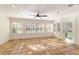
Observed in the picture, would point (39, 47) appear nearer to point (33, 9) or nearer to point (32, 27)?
point (32, 27)

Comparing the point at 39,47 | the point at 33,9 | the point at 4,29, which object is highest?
the point at 33,9

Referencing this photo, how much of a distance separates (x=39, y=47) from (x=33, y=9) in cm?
68

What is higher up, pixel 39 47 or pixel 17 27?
pixel 17 27

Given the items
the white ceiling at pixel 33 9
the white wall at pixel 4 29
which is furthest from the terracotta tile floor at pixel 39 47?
the white ceiling at pixel 33 9

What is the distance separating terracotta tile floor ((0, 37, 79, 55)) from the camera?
6.02 feet

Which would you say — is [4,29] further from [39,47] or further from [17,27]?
[39,47]

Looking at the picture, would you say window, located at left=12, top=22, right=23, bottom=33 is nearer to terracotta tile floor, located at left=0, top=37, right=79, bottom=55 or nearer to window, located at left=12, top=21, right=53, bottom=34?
window, located at left=12, top=21, right=53, bottom=34

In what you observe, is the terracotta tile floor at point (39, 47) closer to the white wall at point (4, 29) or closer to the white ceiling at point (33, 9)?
the white wall at point (4, 29)

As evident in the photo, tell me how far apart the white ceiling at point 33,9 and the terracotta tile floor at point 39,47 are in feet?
1.57

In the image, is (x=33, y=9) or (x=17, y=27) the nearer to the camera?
(x=33, y=9)

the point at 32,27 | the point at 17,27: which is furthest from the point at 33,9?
the point at 17,27

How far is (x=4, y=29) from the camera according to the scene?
1910 mm
